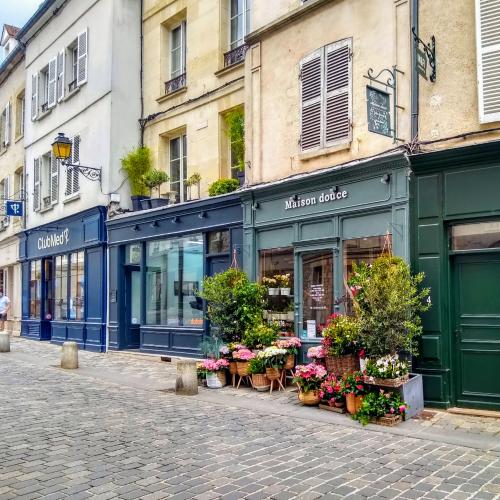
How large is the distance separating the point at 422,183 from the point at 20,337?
1721 centimetres

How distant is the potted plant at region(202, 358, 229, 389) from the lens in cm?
1014

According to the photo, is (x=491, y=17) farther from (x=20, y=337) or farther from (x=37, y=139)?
(x=20, y=337)

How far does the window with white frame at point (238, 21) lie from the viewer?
1291 centimetres

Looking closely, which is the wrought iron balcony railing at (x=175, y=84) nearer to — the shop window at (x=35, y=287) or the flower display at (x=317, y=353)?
the flower display at (x=317, y=353)

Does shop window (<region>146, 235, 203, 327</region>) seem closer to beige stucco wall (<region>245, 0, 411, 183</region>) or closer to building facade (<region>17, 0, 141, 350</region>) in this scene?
building facade (<region>17, 0, 141, 350</region>)

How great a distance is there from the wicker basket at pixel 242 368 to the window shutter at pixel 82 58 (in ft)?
35.0

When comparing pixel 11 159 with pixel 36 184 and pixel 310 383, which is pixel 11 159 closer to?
pixel 36 184

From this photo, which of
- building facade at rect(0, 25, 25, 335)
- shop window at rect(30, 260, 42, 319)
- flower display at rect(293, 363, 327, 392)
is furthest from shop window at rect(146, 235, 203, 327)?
building facade at rect(0, 25, 25, 335)

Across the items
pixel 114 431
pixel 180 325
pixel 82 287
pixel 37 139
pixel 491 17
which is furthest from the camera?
pixel 37 139

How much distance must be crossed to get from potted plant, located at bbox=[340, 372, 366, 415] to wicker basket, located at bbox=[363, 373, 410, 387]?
4.2 inches

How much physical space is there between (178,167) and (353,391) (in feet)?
28.3

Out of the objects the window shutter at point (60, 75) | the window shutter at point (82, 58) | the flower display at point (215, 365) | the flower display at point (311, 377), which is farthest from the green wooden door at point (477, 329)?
the window shutter at point (60, 75)

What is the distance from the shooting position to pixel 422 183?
8430 mm

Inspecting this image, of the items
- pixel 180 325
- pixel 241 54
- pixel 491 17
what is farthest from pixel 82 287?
pixel 491 17
